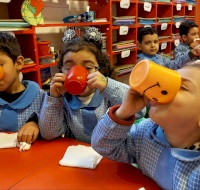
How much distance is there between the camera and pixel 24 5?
189 centimetres

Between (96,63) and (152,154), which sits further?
(96,63)

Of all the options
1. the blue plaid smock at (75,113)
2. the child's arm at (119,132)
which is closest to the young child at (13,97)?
the blue plaid smock at (75,113)

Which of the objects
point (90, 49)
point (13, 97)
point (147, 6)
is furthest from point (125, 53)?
point (13, 97)

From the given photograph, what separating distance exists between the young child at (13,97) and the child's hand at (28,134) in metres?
0.05

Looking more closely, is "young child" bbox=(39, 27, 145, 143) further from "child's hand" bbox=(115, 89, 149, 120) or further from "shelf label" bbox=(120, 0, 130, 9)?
"shelf label" bbox=(120, 0, 130, 9)

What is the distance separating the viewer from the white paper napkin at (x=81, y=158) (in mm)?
767

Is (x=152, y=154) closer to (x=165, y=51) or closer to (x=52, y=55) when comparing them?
(x=52, y=55)

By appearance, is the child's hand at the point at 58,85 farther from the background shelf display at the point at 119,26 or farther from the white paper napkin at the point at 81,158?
the background shelf display at the point at 119,26

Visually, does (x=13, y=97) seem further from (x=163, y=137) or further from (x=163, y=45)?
(x=163, y=45)

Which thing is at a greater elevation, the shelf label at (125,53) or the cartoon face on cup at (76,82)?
the cartoon face on cup at (76,82)

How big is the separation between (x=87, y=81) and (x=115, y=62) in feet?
9.50

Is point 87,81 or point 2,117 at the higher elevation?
point 87,81

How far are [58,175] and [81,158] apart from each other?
0.11 m

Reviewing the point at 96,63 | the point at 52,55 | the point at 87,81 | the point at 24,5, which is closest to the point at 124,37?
the point at 52,55
